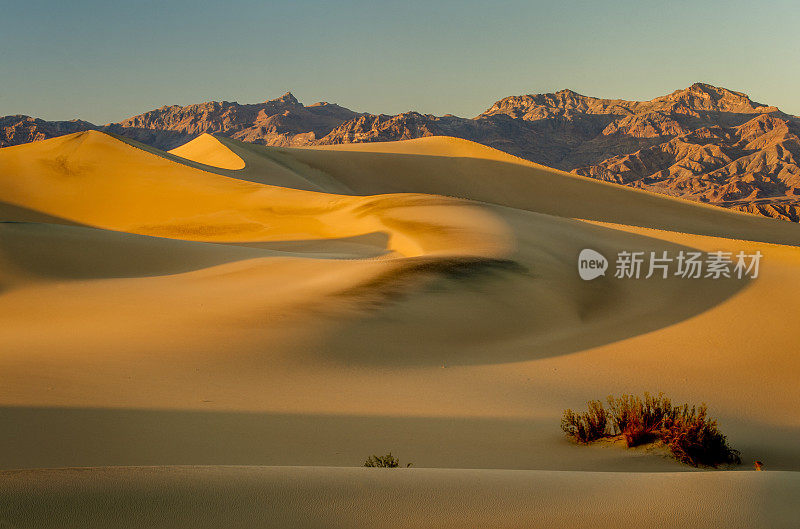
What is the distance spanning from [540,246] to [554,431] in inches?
400

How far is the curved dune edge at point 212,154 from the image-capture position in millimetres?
46688

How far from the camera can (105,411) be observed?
6.33 metres

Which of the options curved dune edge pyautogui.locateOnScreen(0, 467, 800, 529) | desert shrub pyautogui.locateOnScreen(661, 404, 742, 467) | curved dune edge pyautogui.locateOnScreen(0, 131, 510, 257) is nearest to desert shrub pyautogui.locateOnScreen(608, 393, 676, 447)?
desert shrub pyautogui.locateOnScreen(661, 404, 742, 467)

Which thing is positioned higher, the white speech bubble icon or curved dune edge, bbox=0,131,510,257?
curved dune edge, bbox=0,131,510,257

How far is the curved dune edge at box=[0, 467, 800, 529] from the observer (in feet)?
10.6

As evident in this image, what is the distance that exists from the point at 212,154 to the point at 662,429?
4978 cm

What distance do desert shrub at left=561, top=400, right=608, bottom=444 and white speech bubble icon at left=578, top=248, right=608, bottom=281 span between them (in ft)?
27.1

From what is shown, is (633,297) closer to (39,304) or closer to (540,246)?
(540,246)

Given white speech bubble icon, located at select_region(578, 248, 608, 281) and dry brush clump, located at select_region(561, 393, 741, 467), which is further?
white speech bubble icon, located at select_region(578, 248, 608, 281)

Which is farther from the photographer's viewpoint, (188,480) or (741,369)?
(741,369)

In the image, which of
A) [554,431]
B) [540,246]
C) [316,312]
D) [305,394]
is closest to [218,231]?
[540,246]

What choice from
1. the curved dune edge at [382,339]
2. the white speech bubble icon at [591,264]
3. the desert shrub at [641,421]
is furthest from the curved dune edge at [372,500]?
the white speech bubble icon at [591,264]

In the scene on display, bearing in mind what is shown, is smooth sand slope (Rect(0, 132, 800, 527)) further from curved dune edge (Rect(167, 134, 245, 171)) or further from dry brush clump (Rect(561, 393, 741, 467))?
curved dune edge (Rect(167, 134, 245, 171))

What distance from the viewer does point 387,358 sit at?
938 centimetres
